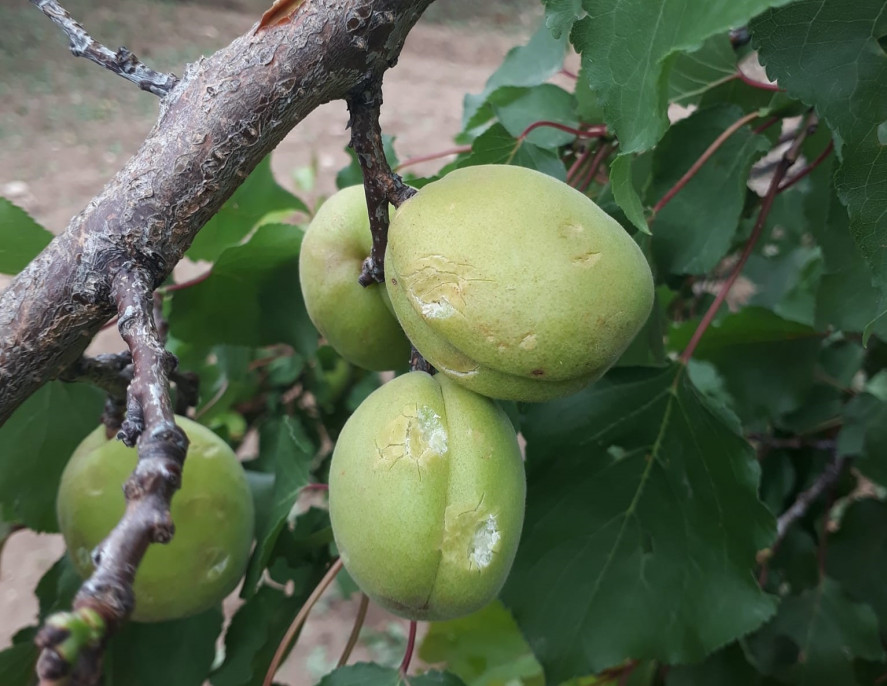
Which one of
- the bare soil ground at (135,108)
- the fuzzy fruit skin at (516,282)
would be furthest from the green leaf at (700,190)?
the bare soil ground at (135,108)

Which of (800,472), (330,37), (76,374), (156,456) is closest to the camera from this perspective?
(156,456)

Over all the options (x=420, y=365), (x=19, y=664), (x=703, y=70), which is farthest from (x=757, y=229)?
(x=19, y=664)

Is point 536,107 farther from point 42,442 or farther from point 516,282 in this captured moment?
point 42,442

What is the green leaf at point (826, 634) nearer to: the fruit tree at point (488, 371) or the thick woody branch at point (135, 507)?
the fruit tree at point (488, 371)

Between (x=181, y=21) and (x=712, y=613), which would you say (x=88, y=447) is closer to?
(x=712, y=613)

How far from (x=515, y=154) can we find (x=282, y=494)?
0.47 metres

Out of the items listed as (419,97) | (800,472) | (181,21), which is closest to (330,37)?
(800,472)

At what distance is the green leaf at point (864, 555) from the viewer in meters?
1.24

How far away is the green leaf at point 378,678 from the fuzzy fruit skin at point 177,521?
155 mm

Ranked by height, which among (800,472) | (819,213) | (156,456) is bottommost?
(800,472)

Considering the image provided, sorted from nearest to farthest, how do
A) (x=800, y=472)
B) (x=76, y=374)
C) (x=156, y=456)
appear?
(x=156, y=456), (x=76, y=374), (x=800, y=472)

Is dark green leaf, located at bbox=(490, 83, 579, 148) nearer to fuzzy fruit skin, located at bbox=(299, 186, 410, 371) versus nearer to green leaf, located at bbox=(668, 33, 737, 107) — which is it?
green leaf, located at bbox=(668, 33, 737, 107)

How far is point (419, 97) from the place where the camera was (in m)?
4.42

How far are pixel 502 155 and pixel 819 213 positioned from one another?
0.64 m
